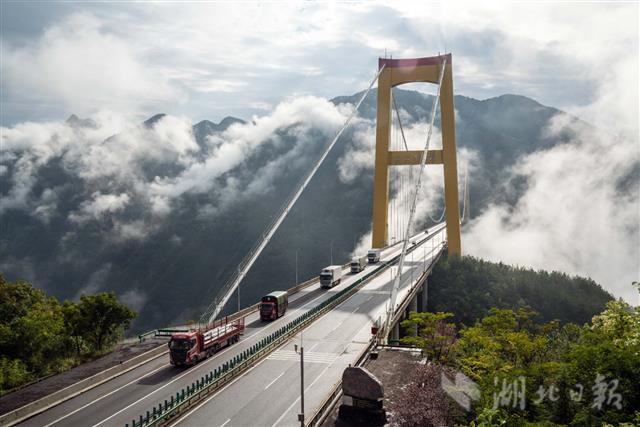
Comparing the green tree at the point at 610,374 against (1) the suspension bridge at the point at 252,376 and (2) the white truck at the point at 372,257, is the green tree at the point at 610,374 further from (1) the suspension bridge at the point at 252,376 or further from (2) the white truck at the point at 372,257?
(2) the white truck at the point at 372,257

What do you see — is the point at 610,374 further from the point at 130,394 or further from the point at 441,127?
the point at 441,127

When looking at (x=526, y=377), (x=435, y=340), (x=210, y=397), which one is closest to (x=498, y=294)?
(x=435, y=340)

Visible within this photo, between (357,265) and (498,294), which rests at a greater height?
(357,265)

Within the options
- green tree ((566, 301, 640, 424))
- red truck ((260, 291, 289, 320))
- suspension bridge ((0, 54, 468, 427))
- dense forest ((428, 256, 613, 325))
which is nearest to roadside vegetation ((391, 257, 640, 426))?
green tree ((566, 301, 640, 424))

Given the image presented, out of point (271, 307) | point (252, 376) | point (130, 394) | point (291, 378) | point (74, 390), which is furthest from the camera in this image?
point (271, 307)

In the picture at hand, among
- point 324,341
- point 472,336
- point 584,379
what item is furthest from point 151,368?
point 584,379

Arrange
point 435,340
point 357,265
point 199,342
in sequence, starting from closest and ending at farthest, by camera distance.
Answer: point 435,340 → point 199,342 → point 357,265

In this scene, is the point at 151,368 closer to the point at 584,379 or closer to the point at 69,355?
the point at 69,355
